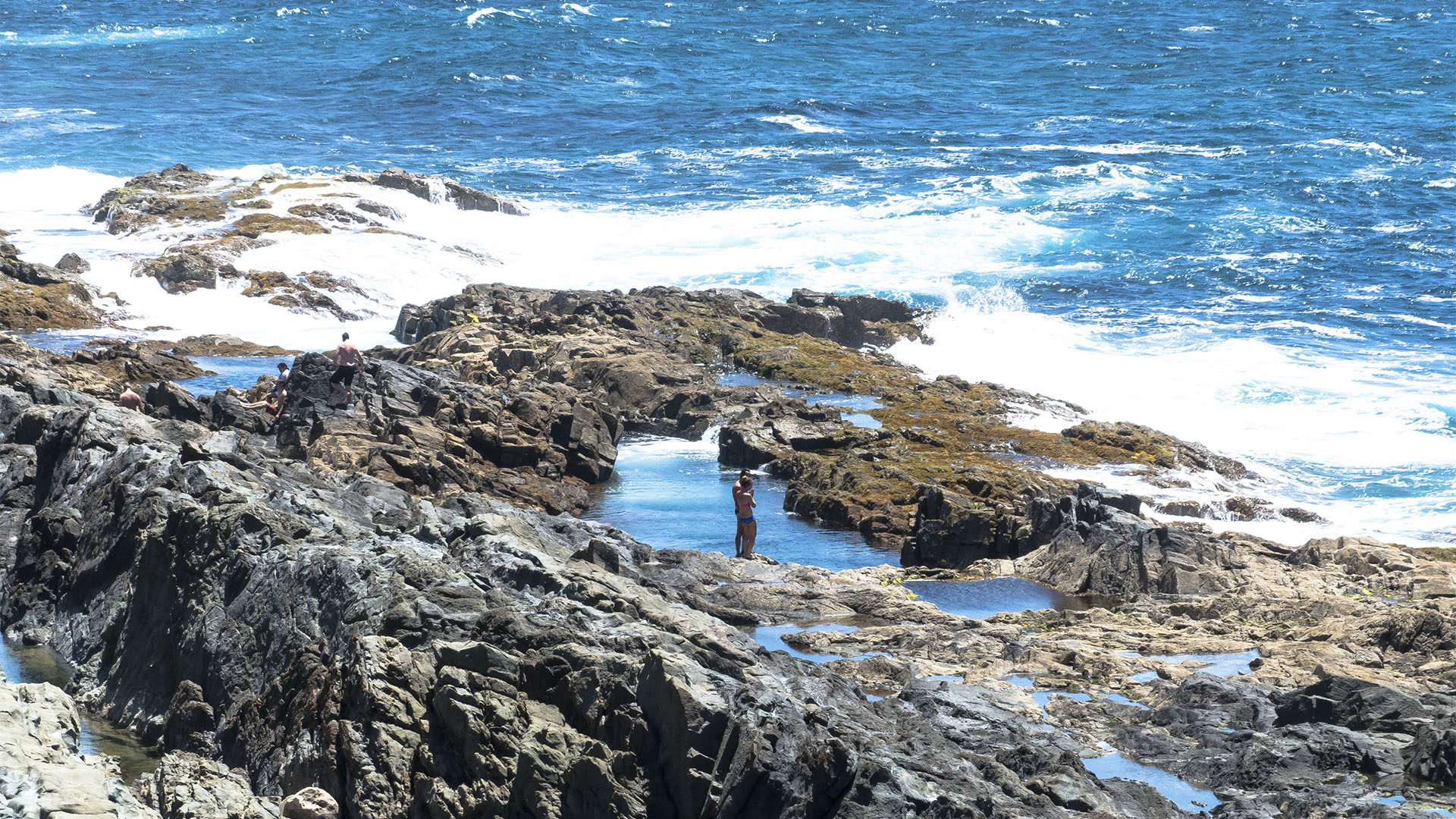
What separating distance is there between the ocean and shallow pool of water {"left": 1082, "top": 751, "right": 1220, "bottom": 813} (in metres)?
11.3

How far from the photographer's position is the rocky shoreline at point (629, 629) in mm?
8961

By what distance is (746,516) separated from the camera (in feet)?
60.2

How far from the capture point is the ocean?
105 feet

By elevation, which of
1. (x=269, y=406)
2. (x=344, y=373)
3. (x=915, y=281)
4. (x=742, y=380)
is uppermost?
(x=344, y=373)

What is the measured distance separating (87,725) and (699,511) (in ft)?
35.1

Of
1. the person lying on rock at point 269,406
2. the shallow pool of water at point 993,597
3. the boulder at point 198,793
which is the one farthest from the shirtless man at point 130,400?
the boulder at point 198,793

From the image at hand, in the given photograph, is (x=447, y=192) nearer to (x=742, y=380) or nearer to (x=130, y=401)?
(x=742, y=380)

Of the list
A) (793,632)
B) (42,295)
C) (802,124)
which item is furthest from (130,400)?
(802,124)

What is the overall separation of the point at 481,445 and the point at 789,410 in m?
5.93

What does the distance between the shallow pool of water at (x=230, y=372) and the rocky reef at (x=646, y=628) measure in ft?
8.79

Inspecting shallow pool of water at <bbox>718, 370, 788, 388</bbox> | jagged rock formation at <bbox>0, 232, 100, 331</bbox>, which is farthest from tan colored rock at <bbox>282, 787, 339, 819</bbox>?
jagged rock formation at <bbox>0, 232, 100, 331</bbox>

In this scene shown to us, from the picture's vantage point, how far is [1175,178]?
171ft

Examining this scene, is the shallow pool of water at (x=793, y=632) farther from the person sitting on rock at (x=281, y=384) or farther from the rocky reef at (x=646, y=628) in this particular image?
the person sitting on rock at (x=281, y=384)

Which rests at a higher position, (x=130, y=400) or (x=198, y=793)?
(x=198, y=793)
